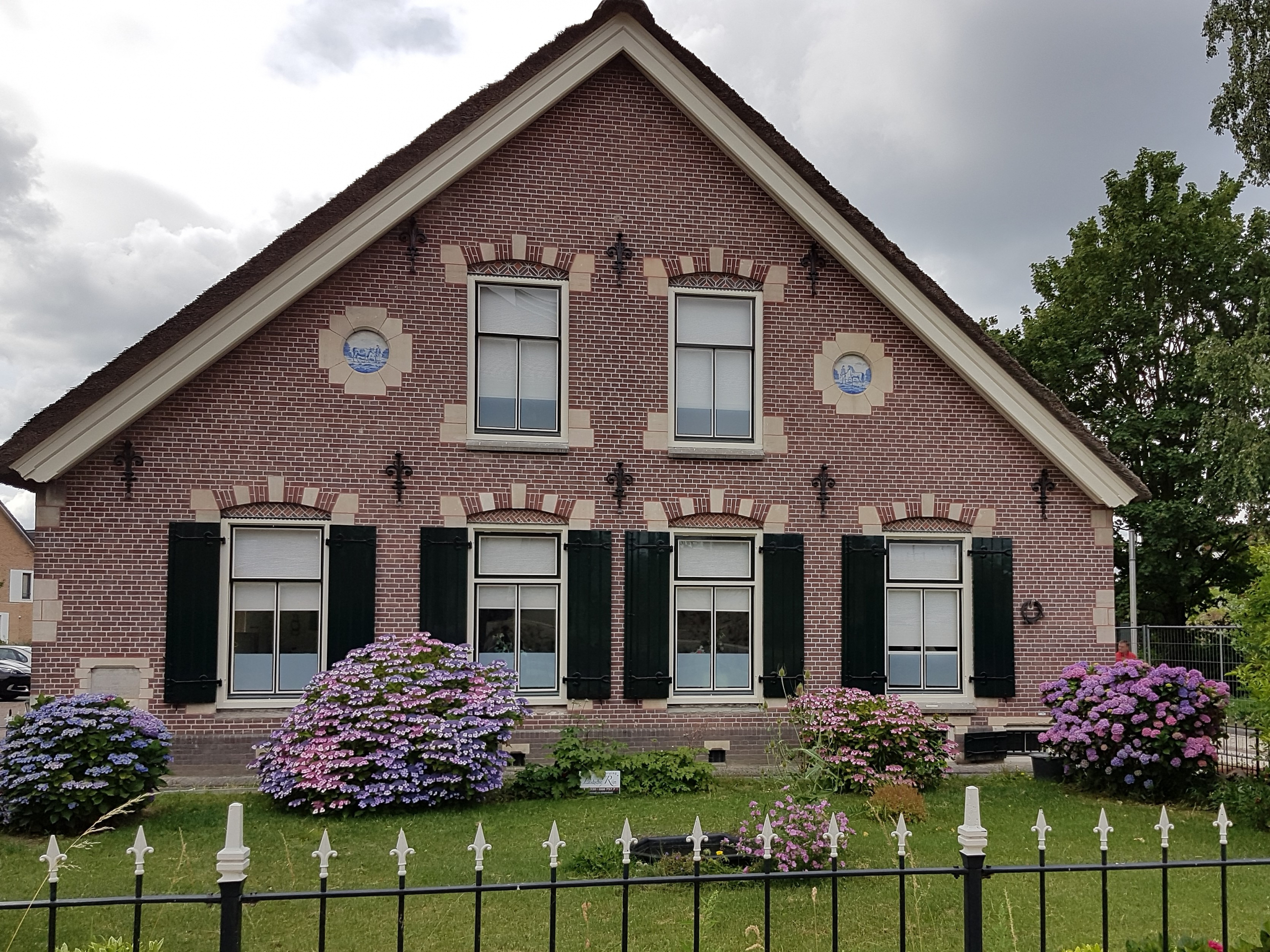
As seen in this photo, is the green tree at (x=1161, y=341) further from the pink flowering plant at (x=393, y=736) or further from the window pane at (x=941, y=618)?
the pink flowering plant at (x=393, y=736)

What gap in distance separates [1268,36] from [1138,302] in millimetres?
8943

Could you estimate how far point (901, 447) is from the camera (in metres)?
13.0

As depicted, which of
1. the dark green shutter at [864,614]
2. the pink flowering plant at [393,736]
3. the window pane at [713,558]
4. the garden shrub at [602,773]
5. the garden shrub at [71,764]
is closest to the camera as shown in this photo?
the garden shrub at [71,764]

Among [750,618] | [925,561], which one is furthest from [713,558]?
[925,561]

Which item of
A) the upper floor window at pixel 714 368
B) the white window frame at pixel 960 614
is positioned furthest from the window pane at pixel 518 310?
the white window frame at pixel 960 614

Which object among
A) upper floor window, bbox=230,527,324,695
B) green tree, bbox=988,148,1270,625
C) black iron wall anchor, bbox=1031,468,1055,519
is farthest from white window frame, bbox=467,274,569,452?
green tree, bbox=988,148,1270,625

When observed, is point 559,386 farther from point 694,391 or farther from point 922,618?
point 922,618

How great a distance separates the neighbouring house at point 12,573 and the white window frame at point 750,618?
122 ft

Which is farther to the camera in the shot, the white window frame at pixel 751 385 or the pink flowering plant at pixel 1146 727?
the white window frame at pixel 751 385

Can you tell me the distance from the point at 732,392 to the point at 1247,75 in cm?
1204

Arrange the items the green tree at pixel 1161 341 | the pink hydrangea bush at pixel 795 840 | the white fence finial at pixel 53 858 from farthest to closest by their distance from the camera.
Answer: the green tree at pixel 1161 341 < the pink hydrangea bush at pixel 795 840 < the white fence finial at pixel 53 858

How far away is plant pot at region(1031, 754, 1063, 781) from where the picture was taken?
1193 centimetres

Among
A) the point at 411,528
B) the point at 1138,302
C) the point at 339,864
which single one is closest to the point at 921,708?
the point at 411,528

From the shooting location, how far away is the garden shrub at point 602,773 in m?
10.6
